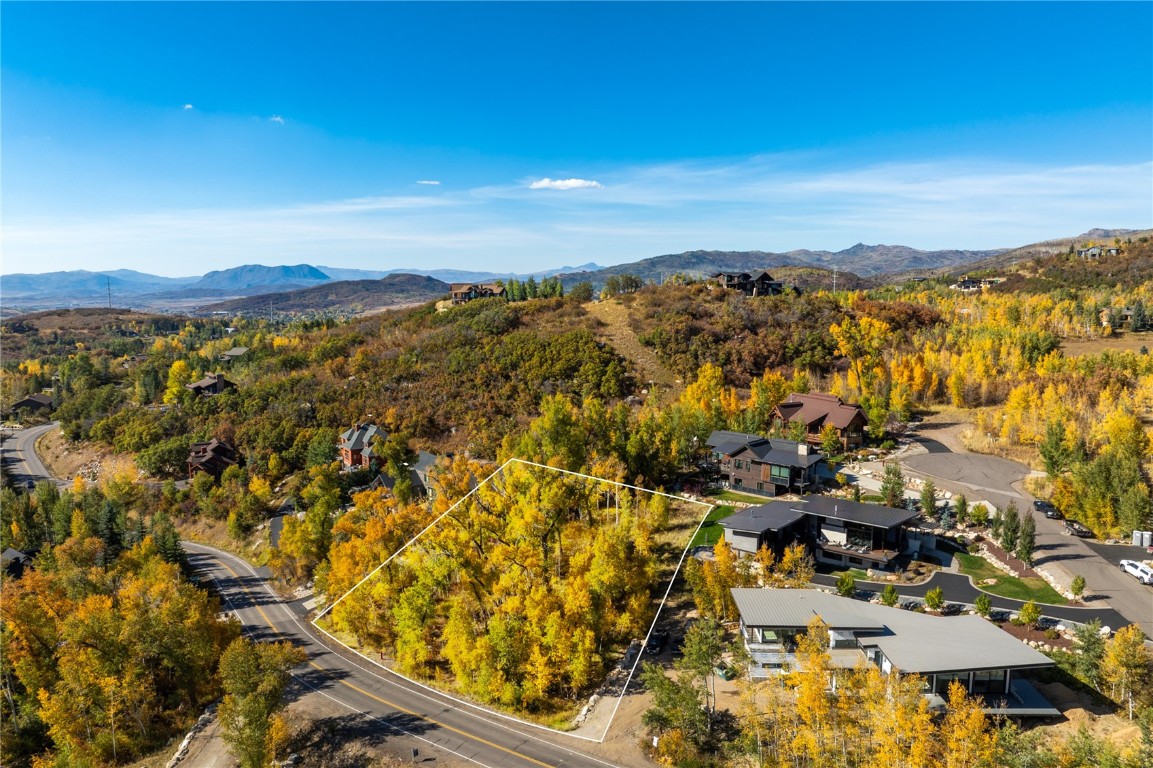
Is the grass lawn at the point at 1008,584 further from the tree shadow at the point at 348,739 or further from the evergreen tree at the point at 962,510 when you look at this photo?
the tree shadow at the point at 348,739

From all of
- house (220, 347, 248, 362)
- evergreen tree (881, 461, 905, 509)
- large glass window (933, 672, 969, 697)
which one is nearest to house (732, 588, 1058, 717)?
large glass window (933, 672, 969, 697)

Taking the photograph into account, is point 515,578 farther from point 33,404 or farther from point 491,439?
point 33,404

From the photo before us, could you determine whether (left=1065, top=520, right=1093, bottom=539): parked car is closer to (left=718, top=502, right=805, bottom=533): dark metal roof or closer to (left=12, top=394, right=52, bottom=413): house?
(left=718, top=502, right=805, bottom=533): dark metal roof

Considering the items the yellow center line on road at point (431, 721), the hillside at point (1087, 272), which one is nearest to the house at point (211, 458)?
the yellow center line on road at point (431, 721)

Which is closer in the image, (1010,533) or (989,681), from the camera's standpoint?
(989,681)

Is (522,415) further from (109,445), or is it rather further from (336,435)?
(109,445)

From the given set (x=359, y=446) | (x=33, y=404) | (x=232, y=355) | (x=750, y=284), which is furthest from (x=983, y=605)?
(x=33, y=404)

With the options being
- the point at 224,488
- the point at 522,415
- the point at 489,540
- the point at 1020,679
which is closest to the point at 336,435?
the point at 224,488

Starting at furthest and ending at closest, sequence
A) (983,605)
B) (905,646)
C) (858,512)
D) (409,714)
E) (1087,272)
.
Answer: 1. (1087,272)
2. (858,512)
3. (983,605)
4. (905,646)
5. (409,714)
